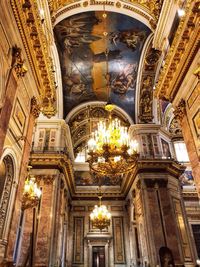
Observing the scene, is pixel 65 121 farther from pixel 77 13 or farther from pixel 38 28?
pixel 38 28

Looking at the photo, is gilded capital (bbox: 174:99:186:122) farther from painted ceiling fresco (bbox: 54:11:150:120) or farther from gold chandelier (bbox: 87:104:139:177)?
painted ceiling fresco (bbox: 54:11:150:120)

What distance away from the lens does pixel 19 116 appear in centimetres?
596

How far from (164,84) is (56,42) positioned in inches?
247

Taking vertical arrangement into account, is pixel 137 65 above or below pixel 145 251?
above

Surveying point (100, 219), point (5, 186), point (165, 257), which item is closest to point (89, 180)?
point (100, 219)

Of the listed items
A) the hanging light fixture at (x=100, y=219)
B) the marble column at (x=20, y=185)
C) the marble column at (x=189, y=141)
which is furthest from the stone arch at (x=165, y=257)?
the marble column at (x=20, y=185)

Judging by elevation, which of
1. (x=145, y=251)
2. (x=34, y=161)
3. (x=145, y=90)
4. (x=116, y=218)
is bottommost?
(x=145, y=251)

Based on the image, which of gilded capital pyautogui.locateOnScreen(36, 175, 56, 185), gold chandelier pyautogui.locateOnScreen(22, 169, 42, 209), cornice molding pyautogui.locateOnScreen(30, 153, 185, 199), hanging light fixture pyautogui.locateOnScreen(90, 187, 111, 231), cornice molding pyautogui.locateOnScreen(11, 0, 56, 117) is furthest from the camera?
hanging light fixture pyautogui.locateOnScreen(90, 187, 111, 231)

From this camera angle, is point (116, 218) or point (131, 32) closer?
point (131, 32)

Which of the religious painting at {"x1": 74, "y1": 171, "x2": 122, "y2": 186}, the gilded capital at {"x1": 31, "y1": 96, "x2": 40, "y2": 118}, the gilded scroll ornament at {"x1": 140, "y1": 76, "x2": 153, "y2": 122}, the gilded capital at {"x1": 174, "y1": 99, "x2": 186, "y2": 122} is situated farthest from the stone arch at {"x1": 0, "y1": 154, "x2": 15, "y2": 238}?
the religious painting at {"x1": 74, "y1": 171, "x2": 122, "y2": 186}

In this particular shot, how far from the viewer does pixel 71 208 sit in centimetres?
1797

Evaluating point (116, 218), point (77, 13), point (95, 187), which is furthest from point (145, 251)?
point (77, 13)

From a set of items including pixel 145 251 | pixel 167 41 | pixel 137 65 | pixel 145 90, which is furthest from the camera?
pixel 145 90

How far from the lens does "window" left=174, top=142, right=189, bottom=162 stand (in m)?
18.3
